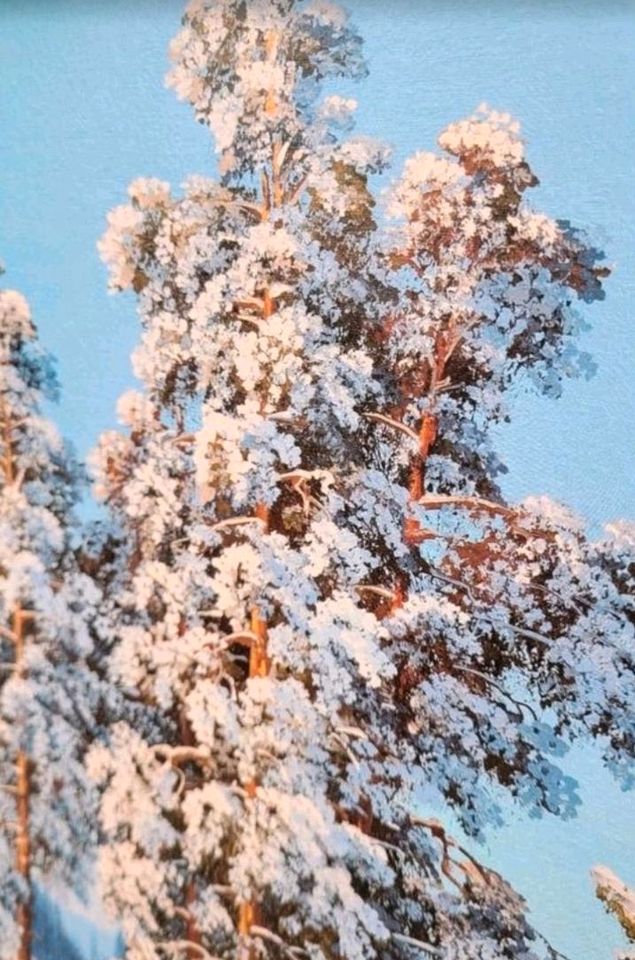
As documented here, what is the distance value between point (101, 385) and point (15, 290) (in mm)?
321

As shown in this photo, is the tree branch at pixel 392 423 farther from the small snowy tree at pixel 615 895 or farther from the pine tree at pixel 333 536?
the small snowy tree at pixel 615 895

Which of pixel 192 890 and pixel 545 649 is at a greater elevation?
pixel 545 649

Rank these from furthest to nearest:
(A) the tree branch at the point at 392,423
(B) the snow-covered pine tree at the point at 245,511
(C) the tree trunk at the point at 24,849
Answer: (A) the tree branch at the point at 392,423
(B) the snow-covered pine tree at the point at 245,511
(C) the tree trunk at the point at 24,849

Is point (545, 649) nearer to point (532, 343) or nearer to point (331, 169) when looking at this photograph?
→ point (532, 343)

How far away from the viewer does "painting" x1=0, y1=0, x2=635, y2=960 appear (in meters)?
2.36

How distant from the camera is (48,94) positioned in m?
2.54

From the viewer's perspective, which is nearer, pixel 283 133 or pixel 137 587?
pixel 137 587

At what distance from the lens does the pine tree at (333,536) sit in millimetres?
2357

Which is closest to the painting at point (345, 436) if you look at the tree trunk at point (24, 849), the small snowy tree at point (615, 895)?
the small snowy tree at point (615, 895)

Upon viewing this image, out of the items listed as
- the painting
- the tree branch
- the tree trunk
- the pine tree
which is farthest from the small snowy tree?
the tree trunk

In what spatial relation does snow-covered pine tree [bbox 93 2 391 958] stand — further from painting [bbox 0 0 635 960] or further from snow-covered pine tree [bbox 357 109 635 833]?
snow-covered pine tree [bbox 357 109 635 833]

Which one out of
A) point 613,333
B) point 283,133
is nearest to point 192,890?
point 613,333

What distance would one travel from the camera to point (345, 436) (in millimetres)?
2576

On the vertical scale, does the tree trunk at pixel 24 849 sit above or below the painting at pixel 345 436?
below
